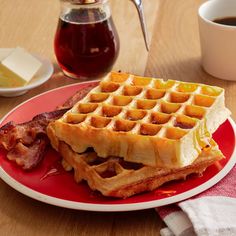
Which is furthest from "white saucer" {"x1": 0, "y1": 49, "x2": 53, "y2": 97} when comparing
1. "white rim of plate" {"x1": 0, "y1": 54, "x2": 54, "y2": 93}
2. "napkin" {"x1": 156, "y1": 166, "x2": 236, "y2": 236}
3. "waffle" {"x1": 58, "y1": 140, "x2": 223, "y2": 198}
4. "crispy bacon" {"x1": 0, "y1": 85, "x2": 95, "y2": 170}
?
"napkin" {"x1": 156, "y1": 166, "x2": 236, "y2": 236}

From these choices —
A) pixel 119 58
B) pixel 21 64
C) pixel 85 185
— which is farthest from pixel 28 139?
pixel 119 58

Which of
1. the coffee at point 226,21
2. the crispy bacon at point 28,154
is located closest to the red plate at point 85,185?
the crispy bacon at point 28,154

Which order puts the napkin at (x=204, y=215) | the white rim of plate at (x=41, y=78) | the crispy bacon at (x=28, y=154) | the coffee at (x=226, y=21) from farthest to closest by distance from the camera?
the coffee at (x=226, y=21) → the white rim of plate at (x=41, y=78) → the crispy bacon at (x=28, y=154) → the napkin at (x=204, y=215)

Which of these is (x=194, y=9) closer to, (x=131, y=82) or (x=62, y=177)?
(x=131, y=82)

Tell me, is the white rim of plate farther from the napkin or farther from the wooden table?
the napkin

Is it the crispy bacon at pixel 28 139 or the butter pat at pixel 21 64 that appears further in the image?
the butter pat at pixel 21 64

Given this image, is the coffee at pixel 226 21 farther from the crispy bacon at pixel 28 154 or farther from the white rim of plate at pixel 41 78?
the crispy bacon at pixel 28 154

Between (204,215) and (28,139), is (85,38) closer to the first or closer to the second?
(28,139)
